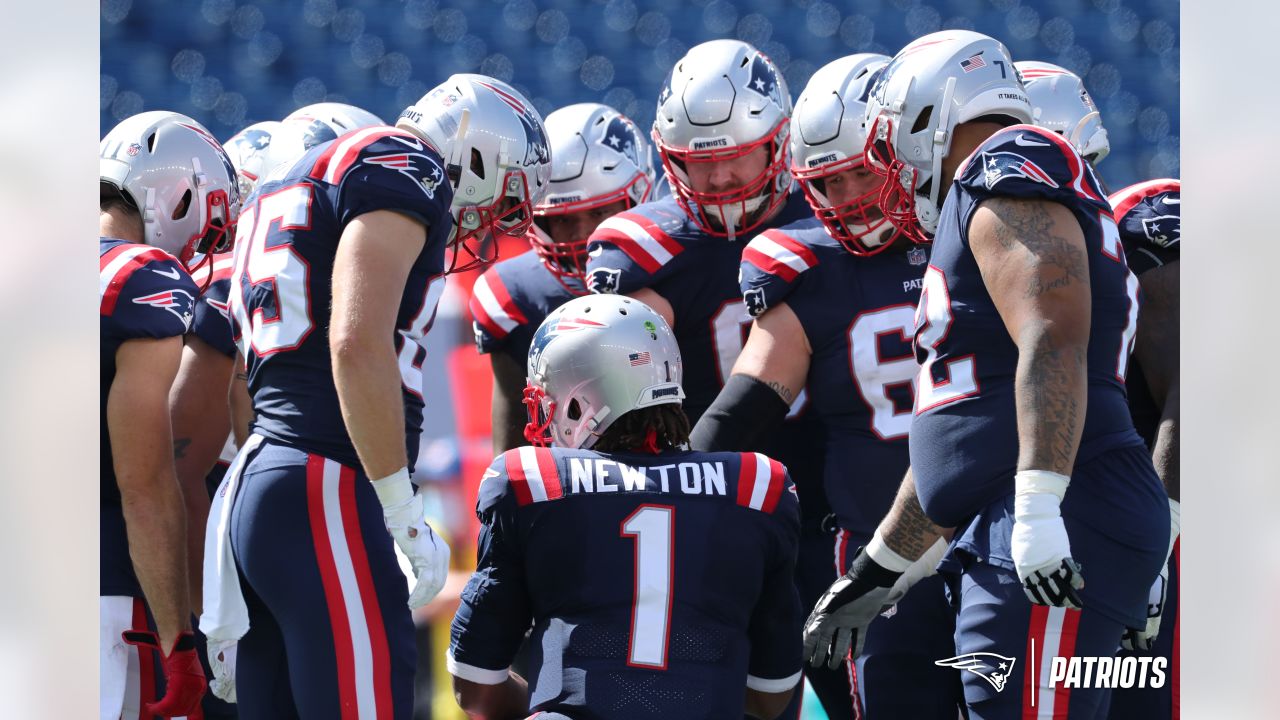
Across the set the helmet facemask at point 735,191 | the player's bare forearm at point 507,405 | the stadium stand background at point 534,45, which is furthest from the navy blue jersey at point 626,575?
the stadium stand background at point 534,45

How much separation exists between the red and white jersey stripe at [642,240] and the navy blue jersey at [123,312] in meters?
1.02

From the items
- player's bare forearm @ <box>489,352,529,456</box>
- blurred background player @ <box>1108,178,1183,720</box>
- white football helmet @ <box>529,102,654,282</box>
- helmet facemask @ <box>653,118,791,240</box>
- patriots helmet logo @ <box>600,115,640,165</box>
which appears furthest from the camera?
patriots helmet logo @ <box>600,115,640,165</box>

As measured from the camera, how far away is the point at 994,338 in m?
2.32

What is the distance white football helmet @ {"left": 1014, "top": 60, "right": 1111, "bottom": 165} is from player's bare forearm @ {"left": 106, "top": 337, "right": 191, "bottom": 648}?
78.2 inches

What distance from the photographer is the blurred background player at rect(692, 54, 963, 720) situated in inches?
118

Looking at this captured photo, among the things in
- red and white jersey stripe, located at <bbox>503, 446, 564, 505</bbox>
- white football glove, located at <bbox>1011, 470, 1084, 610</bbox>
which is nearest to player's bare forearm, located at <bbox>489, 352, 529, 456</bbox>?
red and white jersey stripe, located at <bbox>503, 446, 564, 505</bbox>

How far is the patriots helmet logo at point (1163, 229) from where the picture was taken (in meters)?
2.89

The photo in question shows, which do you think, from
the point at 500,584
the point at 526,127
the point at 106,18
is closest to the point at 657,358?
the point at 500,584

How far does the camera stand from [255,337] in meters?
2.60

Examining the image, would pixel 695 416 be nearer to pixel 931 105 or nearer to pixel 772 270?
pixel 772 270

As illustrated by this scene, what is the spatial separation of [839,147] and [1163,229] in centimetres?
68

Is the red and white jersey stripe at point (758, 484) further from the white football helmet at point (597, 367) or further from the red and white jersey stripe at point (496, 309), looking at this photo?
the red and white jersey stripe at point (496, 309)

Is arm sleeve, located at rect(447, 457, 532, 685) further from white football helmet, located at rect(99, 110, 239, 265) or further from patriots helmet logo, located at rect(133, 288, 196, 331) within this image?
white football helmet, located at rect(99, 110, 239, 265)
